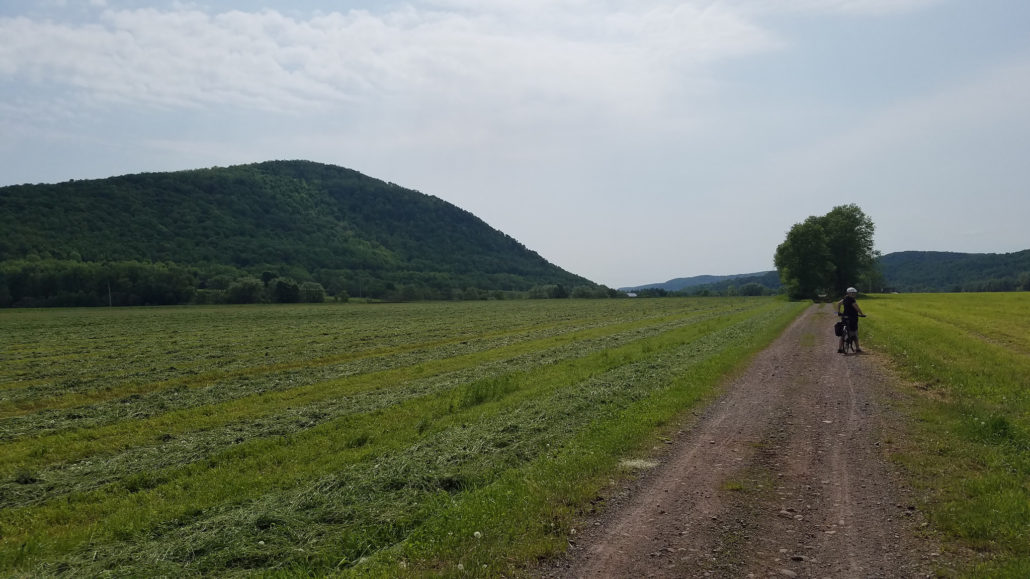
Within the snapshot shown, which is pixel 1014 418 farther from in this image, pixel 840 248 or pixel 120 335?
pixel 840 248

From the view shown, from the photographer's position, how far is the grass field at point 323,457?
6.75m

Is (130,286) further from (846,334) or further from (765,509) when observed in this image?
(765,509)

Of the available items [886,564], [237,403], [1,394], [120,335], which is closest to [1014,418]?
[886,564]

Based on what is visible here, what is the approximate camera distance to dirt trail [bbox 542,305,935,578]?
5.73m

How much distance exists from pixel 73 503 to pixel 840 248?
380 ft

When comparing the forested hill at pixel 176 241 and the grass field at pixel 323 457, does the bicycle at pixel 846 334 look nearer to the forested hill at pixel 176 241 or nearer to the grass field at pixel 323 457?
the grass field at pixel 323 457

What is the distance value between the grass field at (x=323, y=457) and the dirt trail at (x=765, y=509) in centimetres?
70

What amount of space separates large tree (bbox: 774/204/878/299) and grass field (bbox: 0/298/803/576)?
276 ft

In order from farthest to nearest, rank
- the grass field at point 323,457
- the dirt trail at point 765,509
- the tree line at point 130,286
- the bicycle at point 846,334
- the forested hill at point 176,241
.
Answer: the forested hill at point 176,241
the tree line at point 130,286
the bicycle at point 846,334
the grass field at point 323,457
the dirt trail at point 765,509

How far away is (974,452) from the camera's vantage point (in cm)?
891

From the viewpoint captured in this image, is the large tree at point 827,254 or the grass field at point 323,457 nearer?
the grass field at point 323,457

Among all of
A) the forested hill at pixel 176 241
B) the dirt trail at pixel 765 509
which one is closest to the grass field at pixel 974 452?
the dirt trail at pixel 765 509

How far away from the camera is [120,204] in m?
146

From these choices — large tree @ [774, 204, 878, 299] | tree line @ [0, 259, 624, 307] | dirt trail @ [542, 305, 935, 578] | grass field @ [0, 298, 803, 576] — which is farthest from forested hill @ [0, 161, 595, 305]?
dirt trail @ [542, 305, 935, 578]
